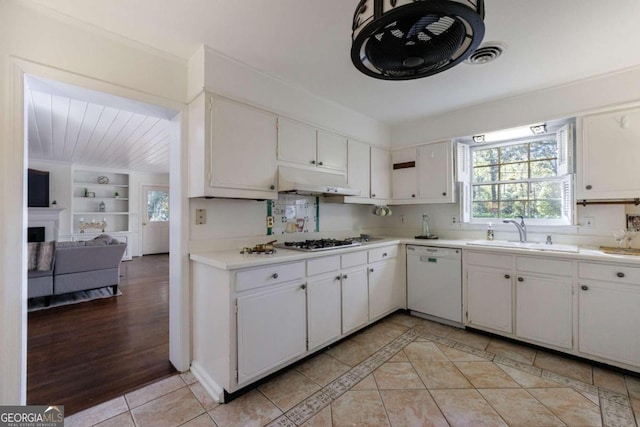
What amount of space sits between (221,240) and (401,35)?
75.6 inches

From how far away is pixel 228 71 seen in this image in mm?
2115

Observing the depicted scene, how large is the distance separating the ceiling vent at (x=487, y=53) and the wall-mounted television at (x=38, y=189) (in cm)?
782

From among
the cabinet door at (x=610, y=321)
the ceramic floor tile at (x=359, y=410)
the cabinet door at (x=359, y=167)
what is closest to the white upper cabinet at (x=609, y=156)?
the cabinet door at (x=610, y=321)

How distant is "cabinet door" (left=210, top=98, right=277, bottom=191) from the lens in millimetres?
2051

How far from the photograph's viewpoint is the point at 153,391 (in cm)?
190

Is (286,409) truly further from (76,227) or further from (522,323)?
(76,227)

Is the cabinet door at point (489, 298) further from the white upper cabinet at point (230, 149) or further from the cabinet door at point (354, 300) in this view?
the white upper cabinet at point (230, 149)

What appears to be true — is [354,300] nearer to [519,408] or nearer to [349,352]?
[349,352]

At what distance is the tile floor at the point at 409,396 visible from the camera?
5.37ft

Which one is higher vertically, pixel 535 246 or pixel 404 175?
pixel 404 175

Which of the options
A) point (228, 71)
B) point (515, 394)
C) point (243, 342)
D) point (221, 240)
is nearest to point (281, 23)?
point (228, 71)

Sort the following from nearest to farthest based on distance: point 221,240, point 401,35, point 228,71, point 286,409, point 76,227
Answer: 1. point 401,35
2. point 286,409
3. point 228,71
4. point 221,240
5. point 76,227

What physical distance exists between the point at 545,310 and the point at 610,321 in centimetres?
39

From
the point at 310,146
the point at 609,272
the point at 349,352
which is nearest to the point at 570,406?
the point at 609,272
